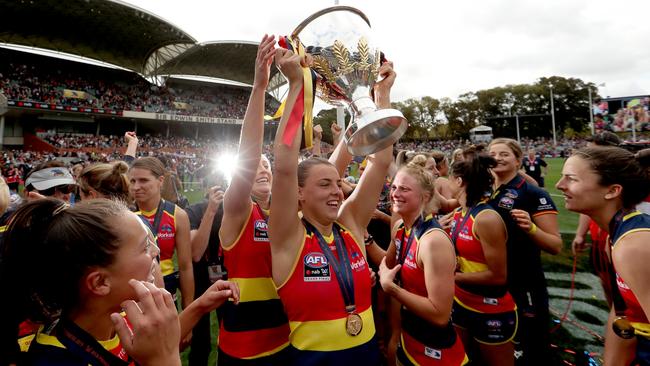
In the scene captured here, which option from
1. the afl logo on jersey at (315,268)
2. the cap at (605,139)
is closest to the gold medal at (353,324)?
the afl logo on jersey at (315,268)

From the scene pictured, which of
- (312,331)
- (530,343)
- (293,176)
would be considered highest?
(293,176)

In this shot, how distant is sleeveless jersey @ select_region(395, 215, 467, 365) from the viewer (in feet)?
6.96

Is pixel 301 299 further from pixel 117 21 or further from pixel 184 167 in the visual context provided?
pixel 117 21

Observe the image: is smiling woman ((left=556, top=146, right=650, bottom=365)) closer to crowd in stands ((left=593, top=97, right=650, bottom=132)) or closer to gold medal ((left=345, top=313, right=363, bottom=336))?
gold medal ((left=345, top=313, right=363, bottom=336))

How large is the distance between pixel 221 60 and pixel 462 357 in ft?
141

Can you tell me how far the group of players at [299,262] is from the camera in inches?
46.8

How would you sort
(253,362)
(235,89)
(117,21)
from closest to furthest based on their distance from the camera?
(253,362) < (117,21) < (235,89)

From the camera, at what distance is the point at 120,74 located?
4191 cm

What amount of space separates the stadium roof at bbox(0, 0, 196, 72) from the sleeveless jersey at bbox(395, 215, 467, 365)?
3316 cm

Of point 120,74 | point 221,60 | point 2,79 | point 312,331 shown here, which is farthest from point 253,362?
point 120,74

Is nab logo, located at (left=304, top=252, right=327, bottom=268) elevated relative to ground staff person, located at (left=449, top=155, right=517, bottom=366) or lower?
elevated

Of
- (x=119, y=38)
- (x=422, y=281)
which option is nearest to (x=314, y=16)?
(x=422, y=281)

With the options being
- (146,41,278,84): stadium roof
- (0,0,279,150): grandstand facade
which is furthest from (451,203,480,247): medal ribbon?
(146,41,278,84): stadium roof

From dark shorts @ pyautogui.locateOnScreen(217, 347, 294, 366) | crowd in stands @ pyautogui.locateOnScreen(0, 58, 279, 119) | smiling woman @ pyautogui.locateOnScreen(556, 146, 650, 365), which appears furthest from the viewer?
crowd in stands @ pyautogui.locateOnScreen(0, 58, 279, 119)
